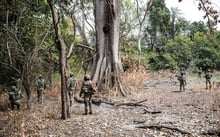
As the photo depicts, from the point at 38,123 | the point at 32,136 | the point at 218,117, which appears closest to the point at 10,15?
the point at 38,123

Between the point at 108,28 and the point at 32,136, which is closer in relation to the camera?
the point at 32,136

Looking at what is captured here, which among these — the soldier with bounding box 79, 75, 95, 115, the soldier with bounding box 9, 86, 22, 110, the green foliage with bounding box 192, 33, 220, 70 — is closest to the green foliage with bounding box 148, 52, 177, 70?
the green foliage with bounding box 192, 33, 220, 70

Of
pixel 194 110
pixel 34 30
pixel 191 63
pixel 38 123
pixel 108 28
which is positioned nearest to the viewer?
pixel 38 123

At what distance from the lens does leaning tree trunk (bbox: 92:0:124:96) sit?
20.5 meters

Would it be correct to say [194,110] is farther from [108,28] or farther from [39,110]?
[108,28]

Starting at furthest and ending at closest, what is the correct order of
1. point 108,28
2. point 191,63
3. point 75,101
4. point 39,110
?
point 191,63
point 108,28
point 75,101
point 39,110

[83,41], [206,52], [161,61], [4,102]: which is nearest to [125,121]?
[4,102]

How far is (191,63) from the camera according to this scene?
47719mm

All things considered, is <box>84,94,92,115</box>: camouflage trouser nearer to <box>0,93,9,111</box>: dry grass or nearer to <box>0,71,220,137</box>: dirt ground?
<box>0,71,220,137</box>: dirt ground

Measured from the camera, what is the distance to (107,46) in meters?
21.5

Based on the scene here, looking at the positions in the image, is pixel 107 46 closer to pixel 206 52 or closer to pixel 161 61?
pixel 206 52

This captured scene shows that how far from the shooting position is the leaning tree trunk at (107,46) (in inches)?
806

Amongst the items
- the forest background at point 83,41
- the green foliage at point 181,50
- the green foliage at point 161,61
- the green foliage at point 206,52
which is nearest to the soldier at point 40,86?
the forest background at point 83,41

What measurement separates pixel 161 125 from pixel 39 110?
6208 millimetres
